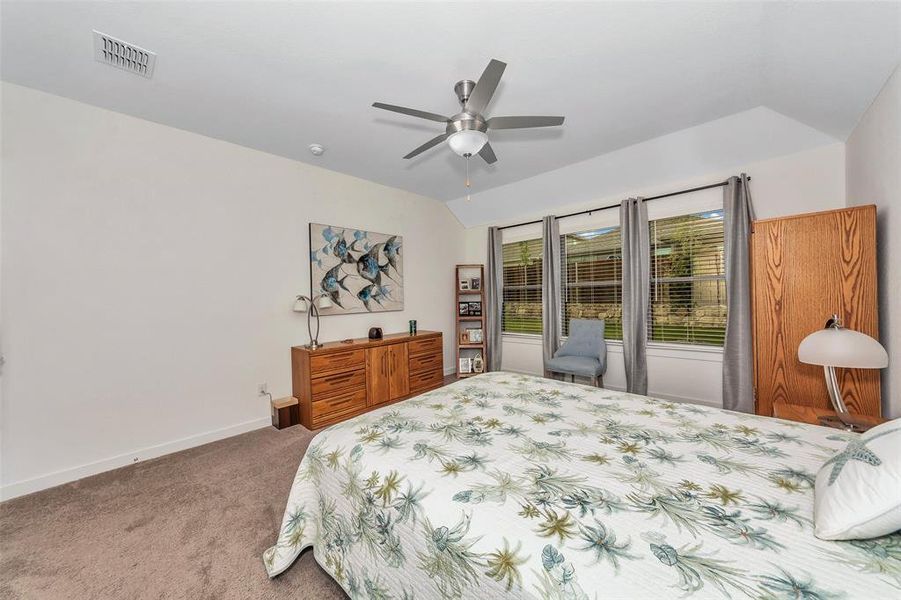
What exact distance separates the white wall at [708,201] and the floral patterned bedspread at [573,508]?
208 centimetres

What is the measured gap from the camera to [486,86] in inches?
71.1

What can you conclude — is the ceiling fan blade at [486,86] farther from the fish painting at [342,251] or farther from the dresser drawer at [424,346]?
the dresser drawer at [424,346]

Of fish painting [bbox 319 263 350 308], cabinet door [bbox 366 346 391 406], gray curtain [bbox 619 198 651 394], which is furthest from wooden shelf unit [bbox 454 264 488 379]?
gray curtain [bbox 619 198 651 394]

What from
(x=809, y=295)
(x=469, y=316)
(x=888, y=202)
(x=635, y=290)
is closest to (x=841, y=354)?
(x=809, y=295)

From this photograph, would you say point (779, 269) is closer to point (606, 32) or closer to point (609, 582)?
point (606, 32)

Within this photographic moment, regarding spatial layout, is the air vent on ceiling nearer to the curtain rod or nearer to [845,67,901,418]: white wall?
the curtain rod

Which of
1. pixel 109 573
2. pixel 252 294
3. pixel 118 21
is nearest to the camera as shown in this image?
pixel 109 573

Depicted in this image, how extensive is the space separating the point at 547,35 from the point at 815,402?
280 cm

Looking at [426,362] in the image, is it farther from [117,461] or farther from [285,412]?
[117,461]

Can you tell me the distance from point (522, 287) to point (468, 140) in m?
3.24

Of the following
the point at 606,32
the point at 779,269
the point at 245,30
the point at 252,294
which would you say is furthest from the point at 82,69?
the point at 779,269

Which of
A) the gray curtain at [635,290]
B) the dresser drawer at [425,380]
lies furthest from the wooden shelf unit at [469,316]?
the gray curtain at [635,290]

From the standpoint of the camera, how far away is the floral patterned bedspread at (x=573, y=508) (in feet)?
2.49

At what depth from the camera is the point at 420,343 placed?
429 cm
